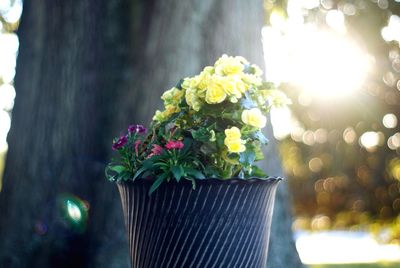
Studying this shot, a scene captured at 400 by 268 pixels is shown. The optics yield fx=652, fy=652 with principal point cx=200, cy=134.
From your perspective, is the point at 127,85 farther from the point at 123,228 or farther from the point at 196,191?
the point at 196,191

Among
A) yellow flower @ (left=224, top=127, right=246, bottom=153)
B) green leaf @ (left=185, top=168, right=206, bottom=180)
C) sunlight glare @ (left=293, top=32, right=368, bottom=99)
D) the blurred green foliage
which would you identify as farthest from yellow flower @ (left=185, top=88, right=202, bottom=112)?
sunlight glare @ (left=293, top=32, right=368, bottom=99)

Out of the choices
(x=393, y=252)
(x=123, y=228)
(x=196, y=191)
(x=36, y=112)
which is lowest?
(x=196, y=191)

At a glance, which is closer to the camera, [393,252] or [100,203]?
[100,203]

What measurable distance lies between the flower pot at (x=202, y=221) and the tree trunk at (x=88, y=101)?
128 cm

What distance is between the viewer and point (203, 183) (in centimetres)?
292

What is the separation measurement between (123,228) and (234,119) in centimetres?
151

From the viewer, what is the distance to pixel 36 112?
452 cm

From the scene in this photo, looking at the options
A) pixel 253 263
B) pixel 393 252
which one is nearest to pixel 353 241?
pixel 393 252

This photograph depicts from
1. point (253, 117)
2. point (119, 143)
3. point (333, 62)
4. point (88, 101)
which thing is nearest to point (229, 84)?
point (253, 117)

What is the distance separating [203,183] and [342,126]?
9221 millimetres

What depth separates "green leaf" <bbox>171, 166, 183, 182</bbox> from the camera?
9.30ft

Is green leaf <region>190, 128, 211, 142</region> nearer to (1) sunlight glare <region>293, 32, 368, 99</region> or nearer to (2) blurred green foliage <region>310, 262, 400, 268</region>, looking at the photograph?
(2) blurred green foliage <region>310, 262, 400, 268</region>

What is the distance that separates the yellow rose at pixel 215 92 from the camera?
301cm

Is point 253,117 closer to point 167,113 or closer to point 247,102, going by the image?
point 247,102
